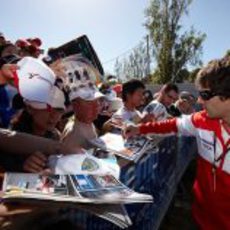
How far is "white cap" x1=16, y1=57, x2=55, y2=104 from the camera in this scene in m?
2.17

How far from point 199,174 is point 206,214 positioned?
0.29 meters

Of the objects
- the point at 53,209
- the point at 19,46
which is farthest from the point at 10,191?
the point at 19,46

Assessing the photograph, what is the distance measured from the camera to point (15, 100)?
8.13 feet

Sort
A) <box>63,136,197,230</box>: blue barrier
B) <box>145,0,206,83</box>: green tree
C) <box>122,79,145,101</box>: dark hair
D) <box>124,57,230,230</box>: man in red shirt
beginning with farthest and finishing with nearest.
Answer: <box>145,0,206,83</box>: green tree
<box>122,79,145,101</box>: dark hair
<box>124,57,230,230</box>: man in red shirt
<box>63,136,197,230</box>: blue barrier

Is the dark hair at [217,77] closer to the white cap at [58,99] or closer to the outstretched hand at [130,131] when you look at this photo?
the outstretched hand at [130,131]

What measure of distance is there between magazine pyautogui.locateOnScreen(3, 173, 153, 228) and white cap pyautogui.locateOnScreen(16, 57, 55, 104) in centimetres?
64

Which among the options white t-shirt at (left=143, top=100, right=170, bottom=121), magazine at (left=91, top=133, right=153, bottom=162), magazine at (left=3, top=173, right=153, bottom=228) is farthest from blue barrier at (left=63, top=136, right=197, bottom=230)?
white t-shirt at (left=143, top=100, right=170, bottom=121)

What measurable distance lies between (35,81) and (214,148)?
138cm

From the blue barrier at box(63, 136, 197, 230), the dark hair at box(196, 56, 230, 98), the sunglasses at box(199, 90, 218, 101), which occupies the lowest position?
the blue barrier at box(63, 136, 197, 230)

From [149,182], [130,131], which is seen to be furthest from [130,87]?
[149,182]

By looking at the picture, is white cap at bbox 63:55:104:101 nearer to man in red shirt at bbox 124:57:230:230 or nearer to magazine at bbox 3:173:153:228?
man in red shirt at bbox 124:57:230:230

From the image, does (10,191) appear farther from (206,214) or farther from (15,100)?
(206,214)

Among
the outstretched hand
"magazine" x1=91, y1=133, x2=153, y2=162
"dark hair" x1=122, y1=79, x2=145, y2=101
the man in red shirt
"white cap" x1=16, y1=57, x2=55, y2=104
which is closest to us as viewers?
"white cap" x1=16, y1=57, x2=55, y2=104

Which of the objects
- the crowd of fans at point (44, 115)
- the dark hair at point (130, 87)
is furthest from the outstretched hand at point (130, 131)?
the dark hair at point (130, 87)
